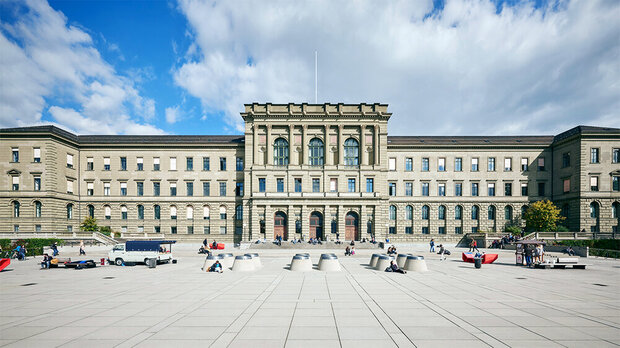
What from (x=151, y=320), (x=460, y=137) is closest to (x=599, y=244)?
(x=460, y=137)

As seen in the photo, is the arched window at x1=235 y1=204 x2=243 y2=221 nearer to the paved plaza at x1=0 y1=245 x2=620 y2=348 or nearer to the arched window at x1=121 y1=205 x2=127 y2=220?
the arched window at x1=121 y1=205 x2=127 y2=220

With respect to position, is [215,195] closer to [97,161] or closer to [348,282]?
[97,161]

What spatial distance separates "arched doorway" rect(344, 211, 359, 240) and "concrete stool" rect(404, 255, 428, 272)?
32.5 metres

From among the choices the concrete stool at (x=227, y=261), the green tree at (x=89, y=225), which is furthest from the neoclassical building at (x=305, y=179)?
the concrete stool at (x=227, y=261)

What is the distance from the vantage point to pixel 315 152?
56812 millimetres

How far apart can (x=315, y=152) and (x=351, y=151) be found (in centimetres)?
654

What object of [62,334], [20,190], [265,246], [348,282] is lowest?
[265,246]

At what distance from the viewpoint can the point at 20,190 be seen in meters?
51.2

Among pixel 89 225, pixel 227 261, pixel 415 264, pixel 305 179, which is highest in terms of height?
pixel 305 179

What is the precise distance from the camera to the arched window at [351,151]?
5656 cm

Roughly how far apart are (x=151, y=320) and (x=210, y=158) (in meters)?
50.9

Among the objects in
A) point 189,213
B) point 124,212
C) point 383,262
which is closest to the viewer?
point 383,262

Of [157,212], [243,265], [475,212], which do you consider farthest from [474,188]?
[157,212]

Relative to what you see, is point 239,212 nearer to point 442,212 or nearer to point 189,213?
point 189,213
